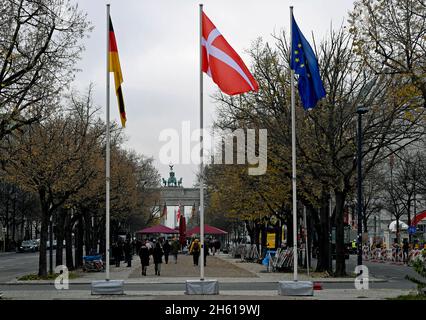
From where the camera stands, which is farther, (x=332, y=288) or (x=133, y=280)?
(x=133, y=280)

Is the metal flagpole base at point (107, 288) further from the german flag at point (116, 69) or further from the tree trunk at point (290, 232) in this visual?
the tree trunk at point (290, 232)

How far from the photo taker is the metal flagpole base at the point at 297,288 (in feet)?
84.6

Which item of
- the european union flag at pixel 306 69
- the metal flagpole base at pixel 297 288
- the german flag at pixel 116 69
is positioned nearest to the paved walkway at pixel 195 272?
the metal flagpole base at pixel 297 288

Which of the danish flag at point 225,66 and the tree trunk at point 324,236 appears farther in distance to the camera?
the tree trunk at point 324,236

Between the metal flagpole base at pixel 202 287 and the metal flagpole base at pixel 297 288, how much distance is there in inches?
94.3

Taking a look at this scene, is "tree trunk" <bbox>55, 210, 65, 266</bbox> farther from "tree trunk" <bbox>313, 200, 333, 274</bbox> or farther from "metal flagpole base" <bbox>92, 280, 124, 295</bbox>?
"metal flagpole base" <bbox>92, 280, 124, 295</bbox>

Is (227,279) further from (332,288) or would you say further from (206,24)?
(206,24)

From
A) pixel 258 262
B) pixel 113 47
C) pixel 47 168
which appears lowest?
pixel 258 262

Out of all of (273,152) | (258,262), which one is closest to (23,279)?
(273,152)

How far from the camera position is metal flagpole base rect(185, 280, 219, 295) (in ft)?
82.3

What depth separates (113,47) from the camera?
27016 millimetres

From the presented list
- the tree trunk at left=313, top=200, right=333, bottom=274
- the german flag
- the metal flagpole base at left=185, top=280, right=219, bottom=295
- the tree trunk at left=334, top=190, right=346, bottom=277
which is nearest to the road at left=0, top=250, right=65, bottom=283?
the german flag
